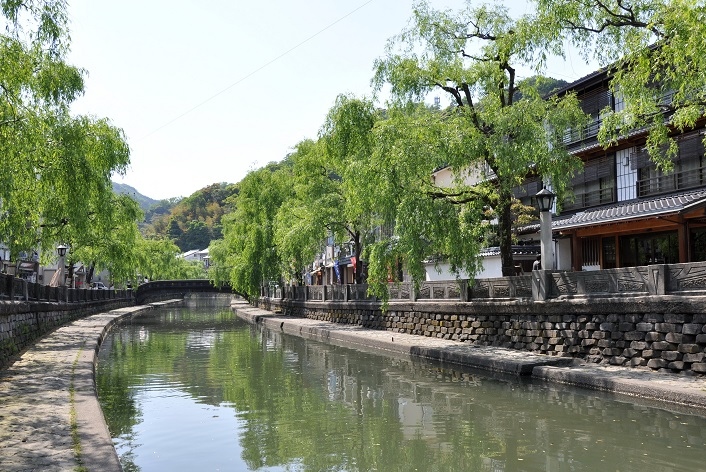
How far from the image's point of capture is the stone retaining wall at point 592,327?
43.7ft

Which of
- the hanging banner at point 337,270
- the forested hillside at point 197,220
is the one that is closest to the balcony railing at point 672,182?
the hanging banner at point 337,270

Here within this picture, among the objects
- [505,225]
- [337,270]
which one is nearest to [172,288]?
[337,270]

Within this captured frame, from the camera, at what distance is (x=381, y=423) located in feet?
36.4

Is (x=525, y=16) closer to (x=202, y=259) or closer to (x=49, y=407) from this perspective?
(x=49, y=407)

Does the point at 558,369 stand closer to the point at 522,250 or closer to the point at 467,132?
the point at 467,132

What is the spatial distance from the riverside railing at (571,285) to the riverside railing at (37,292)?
12861 mm

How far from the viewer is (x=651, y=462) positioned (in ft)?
27.9

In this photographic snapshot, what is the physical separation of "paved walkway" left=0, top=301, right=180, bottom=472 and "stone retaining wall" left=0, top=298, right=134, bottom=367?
2.18 ft

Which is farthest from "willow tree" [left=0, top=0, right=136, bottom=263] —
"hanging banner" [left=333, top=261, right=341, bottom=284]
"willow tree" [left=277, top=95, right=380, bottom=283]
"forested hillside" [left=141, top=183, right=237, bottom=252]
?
"forested hillside" [left=141, top=183, right=237, bottom=252]

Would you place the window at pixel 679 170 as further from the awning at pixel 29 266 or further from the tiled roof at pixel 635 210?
the awning at pixel 29 266

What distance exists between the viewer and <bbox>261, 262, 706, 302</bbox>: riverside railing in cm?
1361

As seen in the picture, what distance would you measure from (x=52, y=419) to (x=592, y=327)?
11770mm

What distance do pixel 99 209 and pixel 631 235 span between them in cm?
Answer: 2017

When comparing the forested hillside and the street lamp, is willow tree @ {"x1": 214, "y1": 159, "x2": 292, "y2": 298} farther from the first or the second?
the forested hillside
